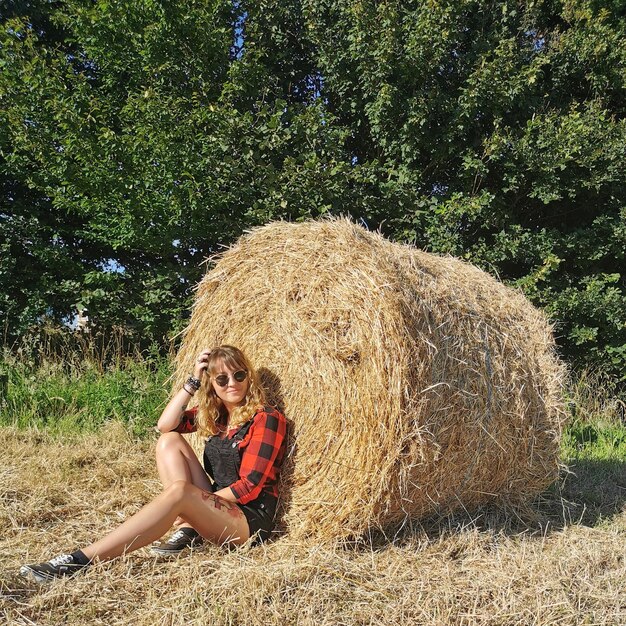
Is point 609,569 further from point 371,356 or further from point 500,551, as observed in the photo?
point 371,356

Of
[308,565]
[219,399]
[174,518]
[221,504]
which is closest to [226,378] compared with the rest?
[219,399]

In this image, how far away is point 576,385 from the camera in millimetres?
6934

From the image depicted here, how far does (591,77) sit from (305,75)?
3.81 m

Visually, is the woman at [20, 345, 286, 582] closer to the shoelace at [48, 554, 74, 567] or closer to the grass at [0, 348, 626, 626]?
the shoelace at [48, 554, 74, 567]

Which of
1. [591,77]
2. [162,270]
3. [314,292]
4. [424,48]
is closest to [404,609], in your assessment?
[314,292]

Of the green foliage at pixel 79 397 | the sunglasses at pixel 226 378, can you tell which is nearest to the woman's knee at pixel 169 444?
the sunglasses at pixel 226 378

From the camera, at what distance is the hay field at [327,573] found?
2.30 m

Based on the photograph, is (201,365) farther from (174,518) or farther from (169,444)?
(174,518)

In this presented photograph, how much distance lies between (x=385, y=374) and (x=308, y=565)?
3.19ft

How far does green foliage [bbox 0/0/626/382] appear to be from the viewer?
6254mm

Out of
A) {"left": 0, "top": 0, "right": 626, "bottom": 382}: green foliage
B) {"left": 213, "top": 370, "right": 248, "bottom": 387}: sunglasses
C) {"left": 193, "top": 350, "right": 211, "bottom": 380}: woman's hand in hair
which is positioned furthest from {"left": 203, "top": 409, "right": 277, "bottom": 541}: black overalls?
{"left": 0, "top": 0, "right": 626, "bottom": 382}: green foliage

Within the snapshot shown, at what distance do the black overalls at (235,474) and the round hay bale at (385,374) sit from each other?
0.53ft

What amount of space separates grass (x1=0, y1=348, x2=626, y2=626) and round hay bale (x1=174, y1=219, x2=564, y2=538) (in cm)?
24

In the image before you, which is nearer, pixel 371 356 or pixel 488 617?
pixel 488 617
